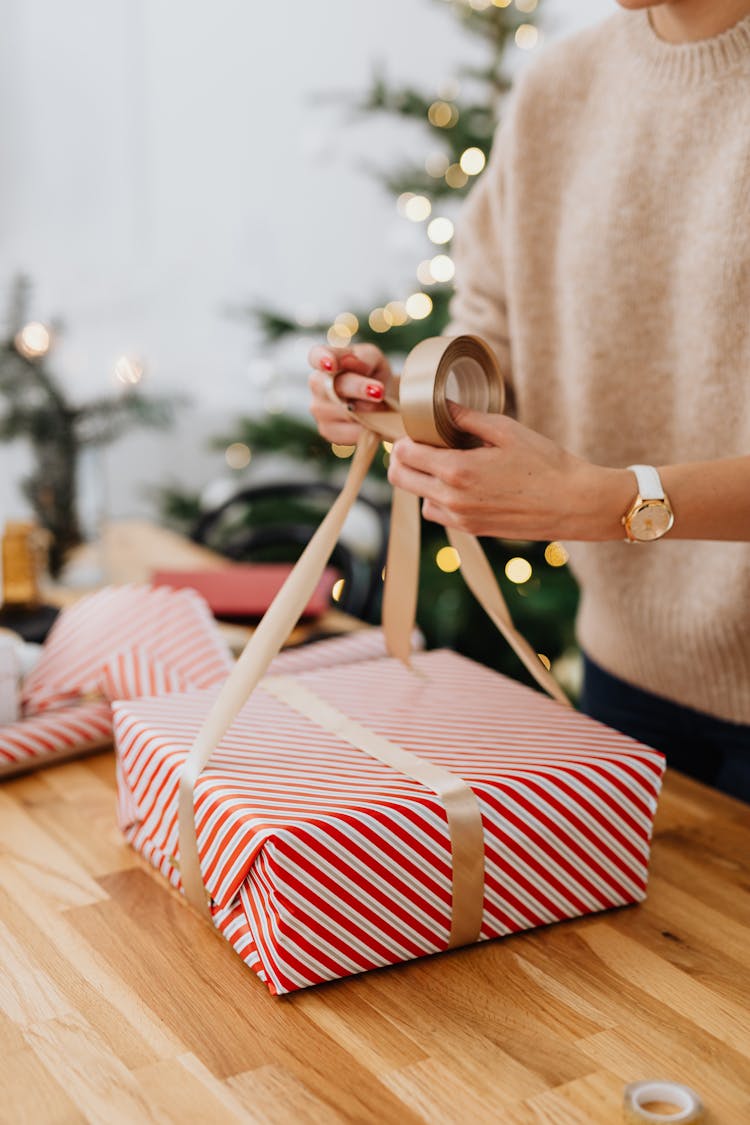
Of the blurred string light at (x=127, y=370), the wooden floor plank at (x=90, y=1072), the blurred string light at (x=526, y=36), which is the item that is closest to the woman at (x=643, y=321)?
the wooden floor plank at (x=90, y=1072)

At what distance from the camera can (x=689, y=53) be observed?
3.55ft

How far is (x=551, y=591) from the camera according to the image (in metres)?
2.53

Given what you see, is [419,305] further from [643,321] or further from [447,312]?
[643,321]

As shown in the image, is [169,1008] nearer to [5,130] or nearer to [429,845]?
[429,845]

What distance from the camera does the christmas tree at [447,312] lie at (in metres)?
2.62

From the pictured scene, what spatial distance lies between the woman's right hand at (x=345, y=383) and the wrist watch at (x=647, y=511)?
0.21 meters

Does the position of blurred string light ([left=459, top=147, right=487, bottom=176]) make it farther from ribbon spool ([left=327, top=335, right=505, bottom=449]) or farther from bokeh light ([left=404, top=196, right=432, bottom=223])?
ribbon spool ([left=327, top=335, right=505, bottom=449])

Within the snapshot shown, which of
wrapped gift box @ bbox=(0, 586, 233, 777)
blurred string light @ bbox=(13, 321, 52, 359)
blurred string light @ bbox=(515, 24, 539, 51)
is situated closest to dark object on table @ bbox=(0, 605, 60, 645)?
wrapped gift box @ bbox=(0, 586, 233, 777)

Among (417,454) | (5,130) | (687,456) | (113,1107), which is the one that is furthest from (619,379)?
(5,130)

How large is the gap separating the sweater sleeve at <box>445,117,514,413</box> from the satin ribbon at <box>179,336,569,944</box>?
1.32 feet

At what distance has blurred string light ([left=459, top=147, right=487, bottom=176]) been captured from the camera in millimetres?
2605

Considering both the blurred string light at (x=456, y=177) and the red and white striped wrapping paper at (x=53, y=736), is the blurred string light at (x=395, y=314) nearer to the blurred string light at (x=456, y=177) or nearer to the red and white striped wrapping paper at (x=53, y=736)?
the blurred string light at (x=456, y=177)

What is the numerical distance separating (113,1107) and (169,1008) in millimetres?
95

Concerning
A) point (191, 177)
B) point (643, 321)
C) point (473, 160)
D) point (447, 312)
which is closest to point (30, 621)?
point (643, 321)
